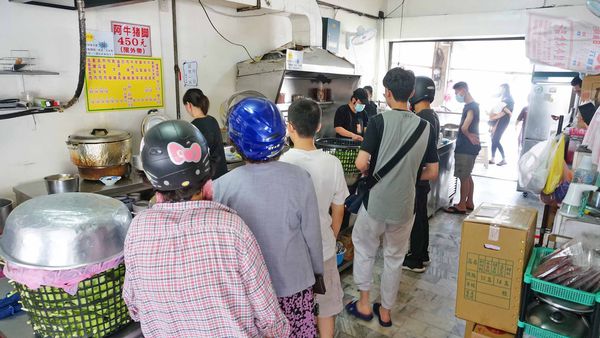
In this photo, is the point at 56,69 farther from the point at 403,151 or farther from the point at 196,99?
the point at 403,151

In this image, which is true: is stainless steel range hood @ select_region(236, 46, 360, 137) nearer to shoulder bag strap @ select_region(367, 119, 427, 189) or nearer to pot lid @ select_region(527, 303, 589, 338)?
shoulder bag strap @ select_region(367, 119, 427, 189)

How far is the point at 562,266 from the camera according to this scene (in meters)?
1.70

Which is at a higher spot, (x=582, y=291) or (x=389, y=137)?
(x=389, y=137)

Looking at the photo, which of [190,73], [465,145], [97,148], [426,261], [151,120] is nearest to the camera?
[97,148]

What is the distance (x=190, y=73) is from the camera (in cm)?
356

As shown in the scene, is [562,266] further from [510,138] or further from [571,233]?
[510,138]

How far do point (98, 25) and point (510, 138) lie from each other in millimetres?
9904

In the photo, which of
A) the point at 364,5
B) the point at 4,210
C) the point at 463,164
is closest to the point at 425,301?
the point at 463,164

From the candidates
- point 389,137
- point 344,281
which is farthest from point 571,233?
point 344,281

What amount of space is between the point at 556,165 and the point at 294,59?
2.38 metres

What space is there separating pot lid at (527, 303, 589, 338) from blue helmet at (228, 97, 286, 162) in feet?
4.76

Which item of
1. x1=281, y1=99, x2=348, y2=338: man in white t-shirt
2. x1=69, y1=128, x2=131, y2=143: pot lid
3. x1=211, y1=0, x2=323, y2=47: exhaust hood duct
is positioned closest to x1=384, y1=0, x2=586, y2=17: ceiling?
x1=211, y1=0, x2=323, y2=47: exhaust hood duct

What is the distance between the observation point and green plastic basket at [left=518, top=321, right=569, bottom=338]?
1698mm

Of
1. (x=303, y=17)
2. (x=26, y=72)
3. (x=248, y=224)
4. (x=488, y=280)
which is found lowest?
(x=488, y=280)
